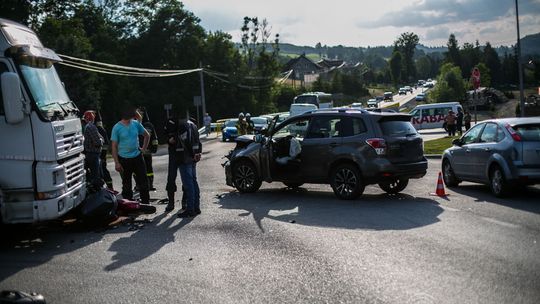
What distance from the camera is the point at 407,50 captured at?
19075 centimetres

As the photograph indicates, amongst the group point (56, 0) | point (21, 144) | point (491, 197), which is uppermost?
point (56, 0)

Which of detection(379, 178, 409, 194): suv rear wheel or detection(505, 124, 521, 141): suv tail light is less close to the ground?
detection(505, 124, 521, 141): suv tail light

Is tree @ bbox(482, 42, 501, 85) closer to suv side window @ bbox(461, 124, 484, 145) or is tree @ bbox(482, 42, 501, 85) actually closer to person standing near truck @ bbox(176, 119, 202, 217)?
suv side window @ bbox(461, 124, 484, 145)

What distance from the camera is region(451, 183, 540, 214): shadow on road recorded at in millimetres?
10602

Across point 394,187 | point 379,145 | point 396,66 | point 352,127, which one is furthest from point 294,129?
point 396,66

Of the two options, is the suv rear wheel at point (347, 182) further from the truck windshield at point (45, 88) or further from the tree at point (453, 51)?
the tree at point (453, 51)

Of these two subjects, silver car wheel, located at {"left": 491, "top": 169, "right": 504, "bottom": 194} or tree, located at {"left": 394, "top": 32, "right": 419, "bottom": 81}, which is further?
tree, located at {"left": 394, "top": 32, "right": 419, "bottom": 81}

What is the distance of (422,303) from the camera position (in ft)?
17.3

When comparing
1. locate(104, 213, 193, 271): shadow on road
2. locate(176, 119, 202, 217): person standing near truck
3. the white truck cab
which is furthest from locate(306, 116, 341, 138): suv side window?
the white truck cab

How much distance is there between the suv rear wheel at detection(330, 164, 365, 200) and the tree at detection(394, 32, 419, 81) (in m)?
182

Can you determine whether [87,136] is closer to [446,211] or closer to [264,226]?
[264,226]

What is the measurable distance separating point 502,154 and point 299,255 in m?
6.19

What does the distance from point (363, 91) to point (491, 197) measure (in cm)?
11755

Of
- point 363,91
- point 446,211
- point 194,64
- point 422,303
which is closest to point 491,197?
point 446,211
